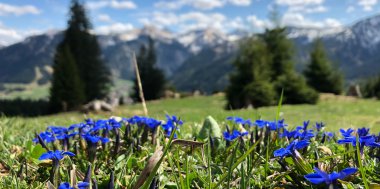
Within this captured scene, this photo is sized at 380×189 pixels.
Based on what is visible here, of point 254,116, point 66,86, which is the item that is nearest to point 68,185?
point 254,116

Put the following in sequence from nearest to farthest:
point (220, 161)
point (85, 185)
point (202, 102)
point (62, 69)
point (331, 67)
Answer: point (85, 185), point (220, 161), point (202, 102), point (62, 69), point (331, 67)

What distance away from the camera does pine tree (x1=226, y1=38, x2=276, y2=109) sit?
90.4ft

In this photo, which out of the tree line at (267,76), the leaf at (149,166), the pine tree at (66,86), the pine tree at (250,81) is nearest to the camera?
the leaf at (149,166)

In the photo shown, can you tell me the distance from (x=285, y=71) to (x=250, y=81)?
5955mm

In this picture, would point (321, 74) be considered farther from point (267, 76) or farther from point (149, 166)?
point (149, 166)

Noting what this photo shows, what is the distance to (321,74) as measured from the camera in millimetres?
44750

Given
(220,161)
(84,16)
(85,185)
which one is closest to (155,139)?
(220,161)

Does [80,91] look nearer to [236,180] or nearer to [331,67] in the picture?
[331,67]

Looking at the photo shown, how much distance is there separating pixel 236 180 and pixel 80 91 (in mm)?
42823

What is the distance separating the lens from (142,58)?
239 feet

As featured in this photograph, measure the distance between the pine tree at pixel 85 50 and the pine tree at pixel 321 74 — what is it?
3143 cm

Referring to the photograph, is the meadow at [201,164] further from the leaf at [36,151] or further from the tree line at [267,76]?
the tree line at [267,76]

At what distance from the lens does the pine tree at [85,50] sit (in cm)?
5891

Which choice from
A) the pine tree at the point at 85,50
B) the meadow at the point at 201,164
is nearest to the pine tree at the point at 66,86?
the pine tree at the point at 85,50
